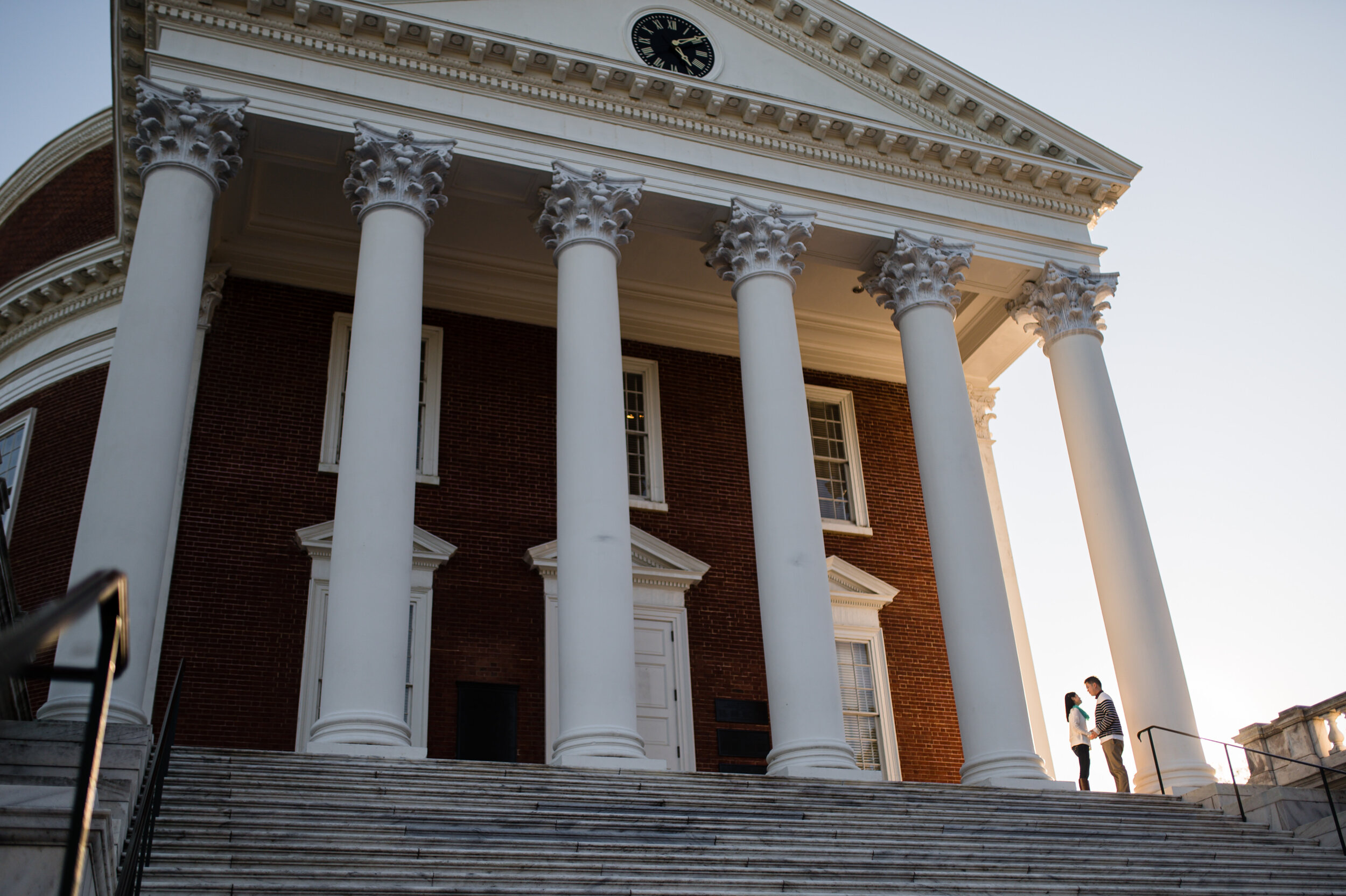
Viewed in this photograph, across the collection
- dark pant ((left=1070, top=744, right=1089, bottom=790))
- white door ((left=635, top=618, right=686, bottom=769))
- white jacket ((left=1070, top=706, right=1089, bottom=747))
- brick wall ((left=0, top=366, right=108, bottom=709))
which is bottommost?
dark pant ((left=1070, top=744, right=1089, bottom=790))

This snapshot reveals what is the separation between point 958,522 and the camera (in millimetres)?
16844

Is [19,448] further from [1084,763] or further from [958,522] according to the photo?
[1084,763]

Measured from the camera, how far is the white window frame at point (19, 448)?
67.8ft

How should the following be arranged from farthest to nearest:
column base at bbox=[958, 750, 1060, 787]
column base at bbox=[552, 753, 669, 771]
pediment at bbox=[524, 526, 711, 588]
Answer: pediment at bbox=[524, 526, 711, 588], column base at bbox=[958, 750, 1060, 787], column base at bbox=[552, 753, 669, 771]

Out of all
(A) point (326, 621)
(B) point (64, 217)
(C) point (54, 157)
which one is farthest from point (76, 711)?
(C) point (54, 157)

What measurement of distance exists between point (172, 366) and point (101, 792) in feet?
21.0

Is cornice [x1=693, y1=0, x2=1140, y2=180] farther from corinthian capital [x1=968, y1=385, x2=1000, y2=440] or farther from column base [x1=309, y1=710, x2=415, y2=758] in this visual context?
column base [x1=309, y1=710, x2=415, y2=758]

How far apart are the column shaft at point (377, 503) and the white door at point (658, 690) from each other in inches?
244

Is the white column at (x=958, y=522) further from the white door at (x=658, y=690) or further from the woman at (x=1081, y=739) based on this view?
the white door at (x=658, y=690)

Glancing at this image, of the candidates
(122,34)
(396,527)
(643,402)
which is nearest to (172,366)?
(396,527)

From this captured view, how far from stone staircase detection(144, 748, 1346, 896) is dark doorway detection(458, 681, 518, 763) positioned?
19.4 feet

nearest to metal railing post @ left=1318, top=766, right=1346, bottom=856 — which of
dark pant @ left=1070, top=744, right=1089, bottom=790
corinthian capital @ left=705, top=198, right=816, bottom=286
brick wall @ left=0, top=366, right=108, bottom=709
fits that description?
dark pant @ left=1070, top=744, right=1089, bottom=790

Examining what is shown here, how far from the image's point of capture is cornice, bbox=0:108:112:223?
87.2ft

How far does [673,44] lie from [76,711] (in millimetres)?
13345
